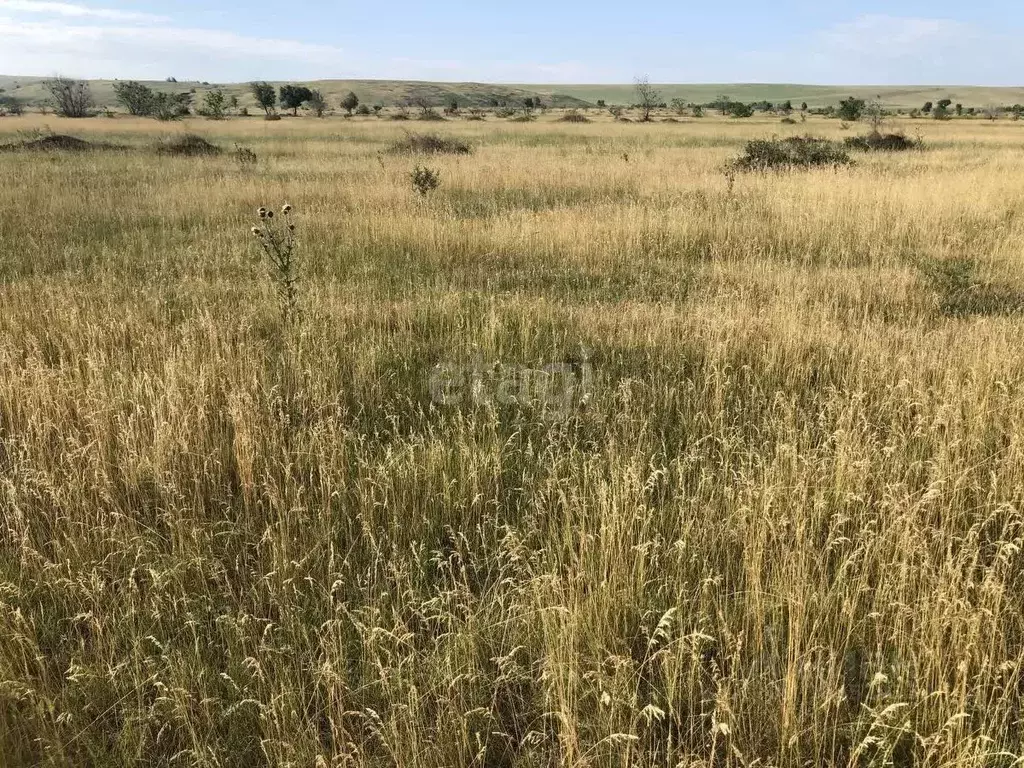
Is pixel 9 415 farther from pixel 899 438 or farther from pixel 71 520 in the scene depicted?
pixel 899 438

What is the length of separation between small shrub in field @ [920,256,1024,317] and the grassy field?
0.30ft

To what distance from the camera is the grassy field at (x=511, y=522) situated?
7.14 ft

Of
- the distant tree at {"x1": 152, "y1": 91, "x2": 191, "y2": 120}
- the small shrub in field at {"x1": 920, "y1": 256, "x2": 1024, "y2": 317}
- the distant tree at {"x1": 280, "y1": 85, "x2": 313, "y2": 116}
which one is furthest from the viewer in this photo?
the distant tree at {"x1": 280, "y1": 85, "x2": 313, "y2": 116}

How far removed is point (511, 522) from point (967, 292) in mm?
7112

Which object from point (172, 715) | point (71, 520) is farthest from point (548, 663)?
point (71, 520)

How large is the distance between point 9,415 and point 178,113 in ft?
216

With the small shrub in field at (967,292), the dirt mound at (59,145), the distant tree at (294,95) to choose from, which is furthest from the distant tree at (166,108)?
the small shrub in field at (967,292)

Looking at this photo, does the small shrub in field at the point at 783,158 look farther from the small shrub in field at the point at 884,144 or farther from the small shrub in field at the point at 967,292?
the small shrub in field at the point at 967,292

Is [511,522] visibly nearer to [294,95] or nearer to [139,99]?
[139,99]

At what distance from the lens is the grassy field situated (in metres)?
2.18

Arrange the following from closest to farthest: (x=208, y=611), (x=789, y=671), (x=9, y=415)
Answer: (x=789, y=671) < (x=208, y=611) < (x=9, y=415)

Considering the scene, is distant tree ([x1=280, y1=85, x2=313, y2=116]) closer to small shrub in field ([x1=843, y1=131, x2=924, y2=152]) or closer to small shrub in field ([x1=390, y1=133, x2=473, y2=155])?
small shrub in field ([x1=390, y1=133, x2=473, y2=155])

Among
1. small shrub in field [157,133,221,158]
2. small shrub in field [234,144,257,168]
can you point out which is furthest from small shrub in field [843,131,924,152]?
small shrub in field [157,133,221,158]

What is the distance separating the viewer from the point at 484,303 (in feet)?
22.5
